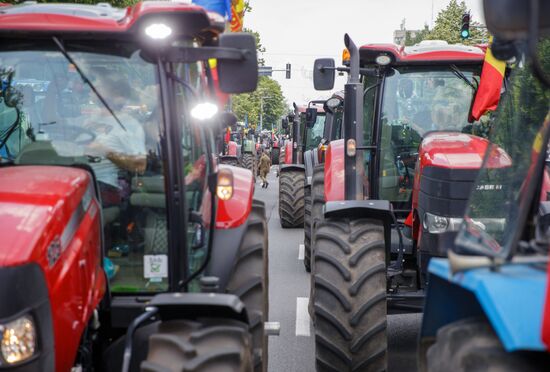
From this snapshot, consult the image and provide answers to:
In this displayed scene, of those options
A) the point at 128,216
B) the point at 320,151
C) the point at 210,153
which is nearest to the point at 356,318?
the point at 210,153

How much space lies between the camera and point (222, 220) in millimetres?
5105

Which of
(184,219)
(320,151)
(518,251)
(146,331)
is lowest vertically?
(320,151)

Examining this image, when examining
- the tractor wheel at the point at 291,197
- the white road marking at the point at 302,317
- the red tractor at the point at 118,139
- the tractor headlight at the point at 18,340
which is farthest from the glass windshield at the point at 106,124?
the tractor wheel at the point at 291,197

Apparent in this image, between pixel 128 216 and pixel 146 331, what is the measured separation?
58cm

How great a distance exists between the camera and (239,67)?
4344 mm

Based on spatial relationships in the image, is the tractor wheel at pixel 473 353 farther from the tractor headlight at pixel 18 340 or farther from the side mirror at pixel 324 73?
the side mirror at pixel 324 73

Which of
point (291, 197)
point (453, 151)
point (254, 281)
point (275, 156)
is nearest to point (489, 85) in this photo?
point (453, 151)

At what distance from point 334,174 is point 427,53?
1.27 meters

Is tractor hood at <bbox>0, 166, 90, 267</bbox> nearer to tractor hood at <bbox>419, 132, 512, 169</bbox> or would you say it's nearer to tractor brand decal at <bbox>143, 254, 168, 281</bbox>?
tractor brand decal at <bbox>143, 254, 168, 281</bbox>

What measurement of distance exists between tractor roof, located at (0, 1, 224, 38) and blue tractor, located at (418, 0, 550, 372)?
1557 mm

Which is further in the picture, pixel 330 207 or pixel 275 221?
pixel 275 221

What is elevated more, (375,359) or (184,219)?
(184,219)

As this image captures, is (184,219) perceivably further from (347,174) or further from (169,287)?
(347,174)

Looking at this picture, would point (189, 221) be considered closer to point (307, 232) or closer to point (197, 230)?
point (197, 230)
